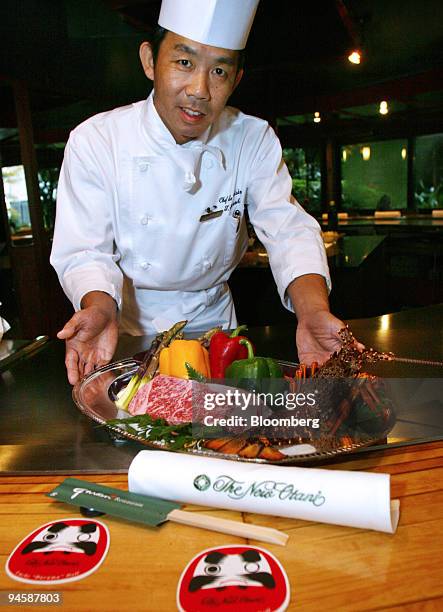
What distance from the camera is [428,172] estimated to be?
8852 millimetres

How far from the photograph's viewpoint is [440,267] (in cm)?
673

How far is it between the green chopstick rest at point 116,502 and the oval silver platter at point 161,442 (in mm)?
112

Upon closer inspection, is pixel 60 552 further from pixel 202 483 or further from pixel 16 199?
pixel 16 199

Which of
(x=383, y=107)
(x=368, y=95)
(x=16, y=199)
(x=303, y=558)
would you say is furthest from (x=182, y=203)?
(x=368, y=95)

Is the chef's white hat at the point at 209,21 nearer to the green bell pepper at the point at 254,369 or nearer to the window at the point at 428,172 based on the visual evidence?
the green bell pepper at the point at 254,369

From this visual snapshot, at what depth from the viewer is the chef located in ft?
5.27

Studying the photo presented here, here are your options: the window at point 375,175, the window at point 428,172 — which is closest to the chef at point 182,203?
the window at point 428,172

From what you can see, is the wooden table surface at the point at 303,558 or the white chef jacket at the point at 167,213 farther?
the white chef jacket at the point at 167,213

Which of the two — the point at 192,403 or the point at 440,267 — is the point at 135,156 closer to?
the point at 192,403

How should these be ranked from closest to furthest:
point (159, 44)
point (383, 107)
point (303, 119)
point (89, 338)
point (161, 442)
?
point (161, 442), point (89, 338), point (159, 44), point (383, 107), point (303, 119)

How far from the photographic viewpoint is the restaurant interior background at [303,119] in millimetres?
3742

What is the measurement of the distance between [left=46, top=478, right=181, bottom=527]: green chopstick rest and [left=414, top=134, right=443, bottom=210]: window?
28.9ft

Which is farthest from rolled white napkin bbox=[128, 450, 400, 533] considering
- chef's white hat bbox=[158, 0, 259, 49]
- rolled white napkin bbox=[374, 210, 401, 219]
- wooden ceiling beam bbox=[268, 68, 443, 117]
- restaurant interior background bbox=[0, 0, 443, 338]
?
rolled white napkin bbox=[374, 210, 401, 219]

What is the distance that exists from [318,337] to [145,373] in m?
0.47
